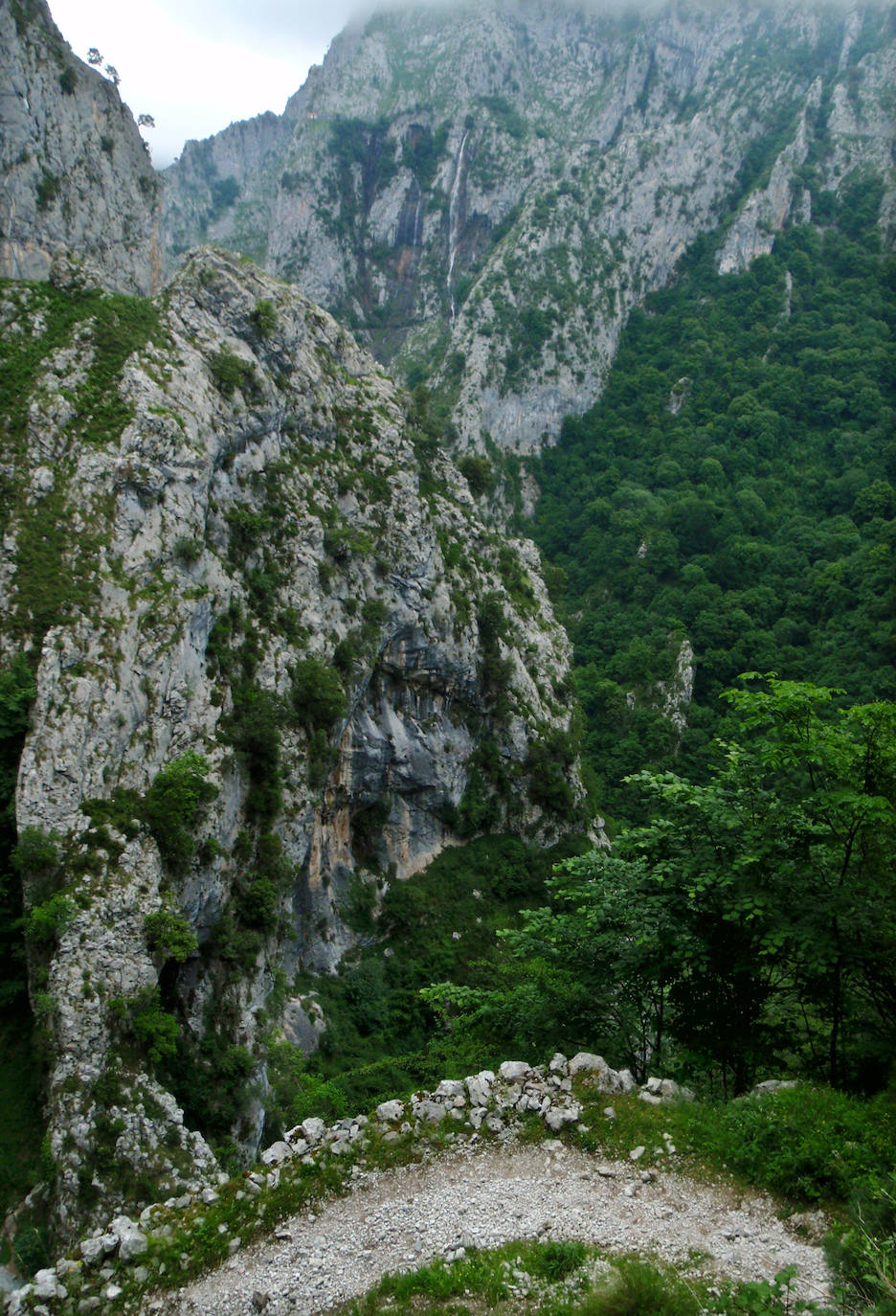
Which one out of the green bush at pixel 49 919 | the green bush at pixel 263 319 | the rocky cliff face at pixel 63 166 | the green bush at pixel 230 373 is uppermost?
the rocky cliff face at pixel 63 166

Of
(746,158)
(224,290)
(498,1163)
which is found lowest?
(498,1163)

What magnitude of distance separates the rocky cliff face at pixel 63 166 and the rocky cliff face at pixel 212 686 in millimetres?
4996

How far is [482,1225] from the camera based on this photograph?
866 cm

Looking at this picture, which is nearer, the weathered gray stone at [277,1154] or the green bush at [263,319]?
the weathered gray stone at [277,1154]

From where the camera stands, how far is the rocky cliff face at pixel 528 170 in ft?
372

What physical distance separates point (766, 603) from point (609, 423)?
46152 millimetres

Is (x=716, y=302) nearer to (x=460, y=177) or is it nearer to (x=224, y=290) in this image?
(x=460, y=177)

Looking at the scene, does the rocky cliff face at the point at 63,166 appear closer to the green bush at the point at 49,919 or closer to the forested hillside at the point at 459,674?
the forested hillside at the point at 459,674

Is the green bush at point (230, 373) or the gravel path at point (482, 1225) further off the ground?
the green bush at point (230, 373)

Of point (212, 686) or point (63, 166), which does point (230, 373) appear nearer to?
point (63, 166)

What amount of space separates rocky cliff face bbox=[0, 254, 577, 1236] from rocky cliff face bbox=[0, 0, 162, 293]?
500 centimetres

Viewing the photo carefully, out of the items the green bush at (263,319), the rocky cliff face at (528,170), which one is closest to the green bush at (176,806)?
the green bush at (263,319)

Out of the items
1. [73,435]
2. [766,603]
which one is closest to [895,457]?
[766,603]

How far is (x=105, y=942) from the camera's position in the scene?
21.2 metres
